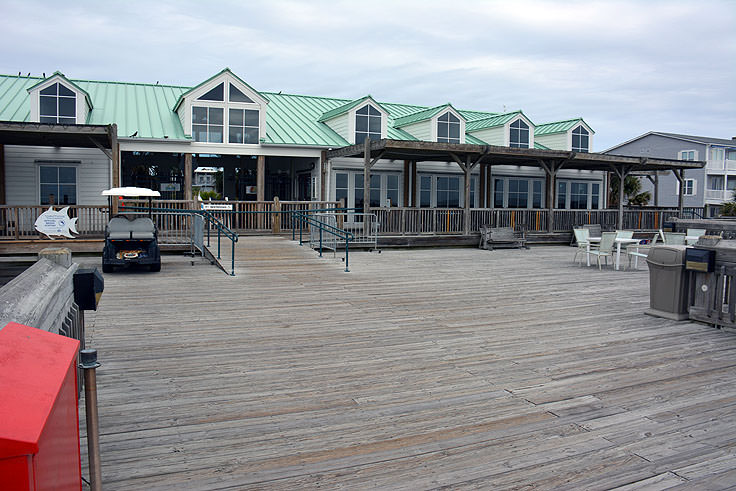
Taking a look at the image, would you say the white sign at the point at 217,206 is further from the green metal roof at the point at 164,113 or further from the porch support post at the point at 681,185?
the porch support post at the point at 681,185

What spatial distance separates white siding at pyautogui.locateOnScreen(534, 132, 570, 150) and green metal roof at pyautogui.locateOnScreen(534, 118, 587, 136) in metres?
0.18

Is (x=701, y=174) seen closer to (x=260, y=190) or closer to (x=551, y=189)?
(x=551, y=189)

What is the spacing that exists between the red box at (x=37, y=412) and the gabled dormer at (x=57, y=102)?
A: 19567mm

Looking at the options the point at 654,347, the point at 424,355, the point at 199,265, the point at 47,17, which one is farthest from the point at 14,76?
the point at 654,347

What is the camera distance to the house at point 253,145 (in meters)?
19.0

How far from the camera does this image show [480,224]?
68.7 feet

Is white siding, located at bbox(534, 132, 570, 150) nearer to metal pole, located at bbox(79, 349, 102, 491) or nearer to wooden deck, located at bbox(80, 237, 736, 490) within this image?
wooden deck, located at bbox(80, 237, 736, 490)

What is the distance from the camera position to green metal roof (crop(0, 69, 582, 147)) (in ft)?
64.8

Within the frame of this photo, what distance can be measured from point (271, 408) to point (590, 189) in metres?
26.0

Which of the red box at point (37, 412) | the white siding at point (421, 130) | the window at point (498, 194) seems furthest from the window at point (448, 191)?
the red box at point (37, 412)

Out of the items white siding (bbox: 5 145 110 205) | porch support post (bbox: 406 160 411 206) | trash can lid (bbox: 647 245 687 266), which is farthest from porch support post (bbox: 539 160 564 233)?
white siding (bbox: 5 145 110 205)

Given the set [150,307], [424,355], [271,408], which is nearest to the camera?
[271,408]

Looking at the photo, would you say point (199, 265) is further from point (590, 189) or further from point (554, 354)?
point (590, 189)

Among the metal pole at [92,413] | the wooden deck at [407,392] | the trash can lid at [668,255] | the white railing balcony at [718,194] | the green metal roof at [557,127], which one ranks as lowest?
the wooden deck at [407,392]
